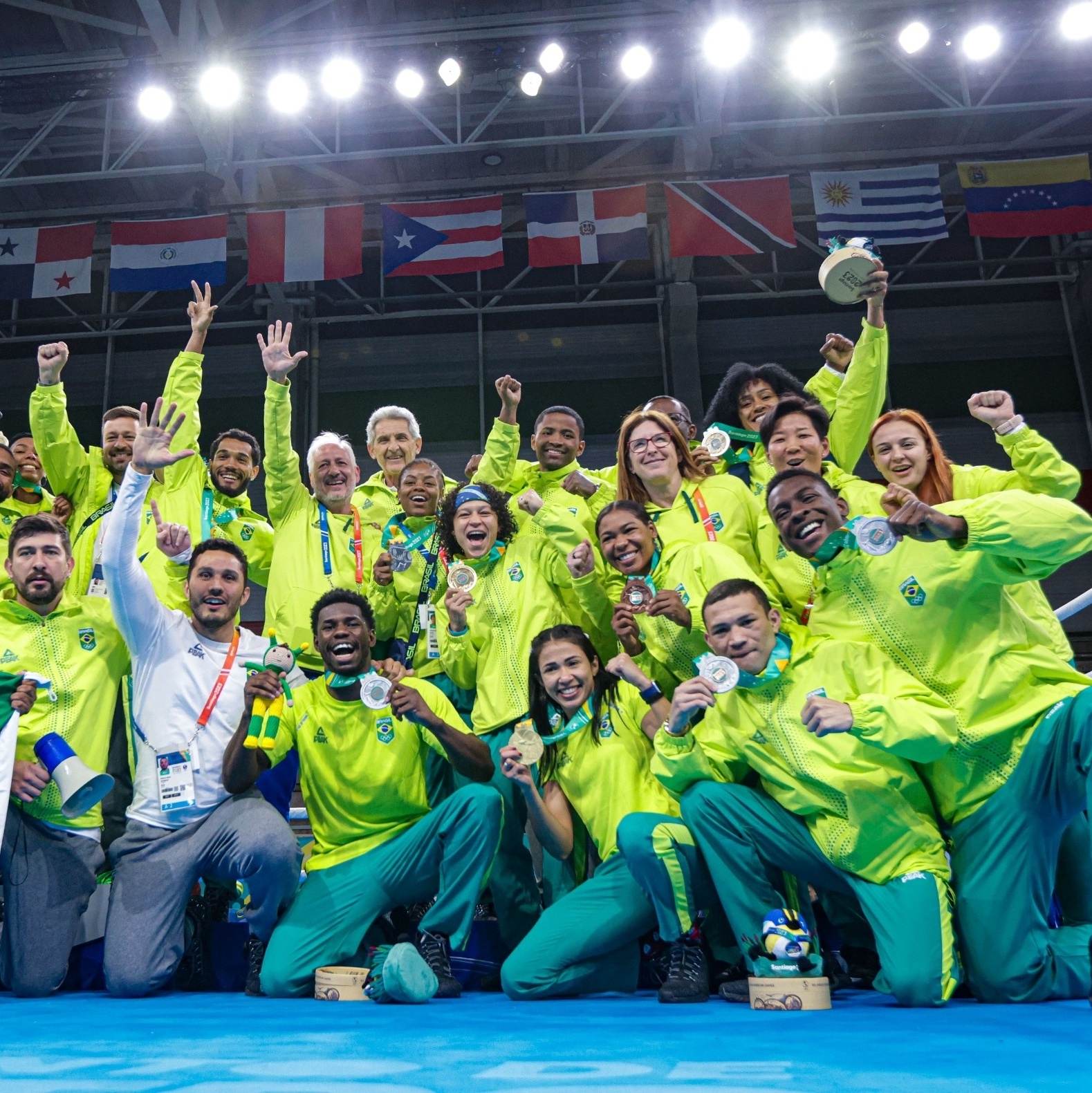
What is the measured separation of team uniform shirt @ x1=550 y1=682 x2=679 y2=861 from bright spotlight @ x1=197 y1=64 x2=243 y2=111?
10054 millimetres

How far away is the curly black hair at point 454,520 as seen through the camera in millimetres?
5363

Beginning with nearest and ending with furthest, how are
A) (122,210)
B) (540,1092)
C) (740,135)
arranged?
(540,1092) → (740,135) → (122,210)

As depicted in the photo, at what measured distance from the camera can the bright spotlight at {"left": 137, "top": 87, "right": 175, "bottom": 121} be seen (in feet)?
38.2

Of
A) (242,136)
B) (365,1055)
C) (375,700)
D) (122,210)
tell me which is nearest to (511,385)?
(375,700)

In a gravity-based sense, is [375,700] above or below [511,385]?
below

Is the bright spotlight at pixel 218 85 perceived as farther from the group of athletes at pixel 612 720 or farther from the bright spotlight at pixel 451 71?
the group of athletes at pixel 612 720

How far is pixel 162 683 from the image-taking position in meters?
4.82

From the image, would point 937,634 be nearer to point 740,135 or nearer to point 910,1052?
point 910,1052

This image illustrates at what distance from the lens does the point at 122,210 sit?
1559cm

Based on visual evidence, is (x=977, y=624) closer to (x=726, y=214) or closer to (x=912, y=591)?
(x=912, y=591)

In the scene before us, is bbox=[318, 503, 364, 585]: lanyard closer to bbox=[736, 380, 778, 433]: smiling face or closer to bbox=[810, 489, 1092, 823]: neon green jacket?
bbox=[736, 380, 778, 433]: smiling face

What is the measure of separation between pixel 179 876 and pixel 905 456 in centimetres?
375

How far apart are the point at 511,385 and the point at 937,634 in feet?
10.2

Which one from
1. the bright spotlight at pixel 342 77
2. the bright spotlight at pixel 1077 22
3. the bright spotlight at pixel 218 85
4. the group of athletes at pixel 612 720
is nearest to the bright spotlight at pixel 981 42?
the bright spotlight at pixel 1077 22
